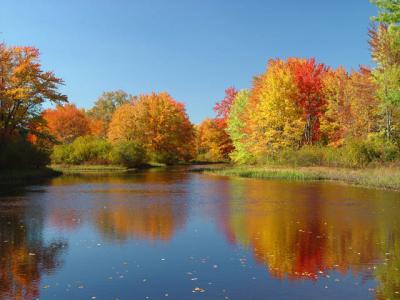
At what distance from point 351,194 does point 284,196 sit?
384 cm

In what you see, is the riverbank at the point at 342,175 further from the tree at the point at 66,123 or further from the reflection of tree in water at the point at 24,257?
the tree at the point at 66,123

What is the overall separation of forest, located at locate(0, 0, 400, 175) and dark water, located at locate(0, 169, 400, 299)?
12310 mm

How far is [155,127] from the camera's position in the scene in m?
75.2

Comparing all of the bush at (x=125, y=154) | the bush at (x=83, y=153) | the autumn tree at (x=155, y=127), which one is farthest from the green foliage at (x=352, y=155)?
the autumn tree at (x=155, y=127)

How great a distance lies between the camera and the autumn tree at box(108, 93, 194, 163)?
71.9m

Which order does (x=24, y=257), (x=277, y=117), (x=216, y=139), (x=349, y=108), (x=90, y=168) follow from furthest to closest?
(x=216, y=139)
(x=90, y=168)
(x=277, y=117)
(x=349, y=108)
(x=24, y=257)

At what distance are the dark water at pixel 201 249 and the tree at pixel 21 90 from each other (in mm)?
19656

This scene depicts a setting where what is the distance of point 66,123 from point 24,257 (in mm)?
72965

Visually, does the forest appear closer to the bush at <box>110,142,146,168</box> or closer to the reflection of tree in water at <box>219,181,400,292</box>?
the bush at <box>110,142,146,168</box>

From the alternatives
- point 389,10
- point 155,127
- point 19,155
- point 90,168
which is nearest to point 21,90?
point 19,155

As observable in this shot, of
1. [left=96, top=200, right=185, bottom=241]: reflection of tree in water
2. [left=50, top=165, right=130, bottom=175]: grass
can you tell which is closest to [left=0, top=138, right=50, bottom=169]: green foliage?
[left=50, top=165, right=130, bottom=175]: grass

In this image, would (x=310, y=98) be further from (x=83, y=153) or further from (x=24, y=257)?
(x=24, y=257)

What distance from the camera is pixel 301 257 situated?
456 inches

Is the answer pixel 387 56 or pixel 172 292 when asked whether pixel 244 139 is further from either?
pixel 172 292
